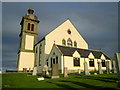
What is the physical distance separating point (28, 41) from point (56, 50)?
55.1 ft

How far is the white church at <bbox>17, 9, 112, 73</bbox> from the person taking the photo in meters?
27.4

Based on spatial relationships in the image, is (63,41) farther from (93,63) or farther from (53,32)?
(93,63)

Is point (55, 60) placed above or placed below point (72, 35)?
below

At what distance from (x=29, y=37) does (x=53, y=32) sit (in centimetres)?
1105

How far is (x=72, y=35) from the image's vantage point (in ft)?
125

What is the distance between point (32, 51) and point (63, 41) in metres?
12.5

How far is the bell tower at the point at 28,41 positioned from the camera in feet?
124

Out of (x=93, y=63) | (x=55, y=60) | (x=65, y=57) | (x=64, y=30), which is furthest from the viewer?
(x=64, y=30)

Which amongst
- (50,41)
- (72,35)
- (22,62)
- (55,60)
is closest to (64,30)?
(72,35)

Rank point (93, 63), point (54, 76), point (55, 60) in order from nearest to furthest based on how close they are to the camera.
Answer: point (54, 76)
point (55, 60)
point (93, 63)

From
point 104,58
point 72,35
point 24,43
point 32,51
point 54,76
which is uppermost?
point 72,35

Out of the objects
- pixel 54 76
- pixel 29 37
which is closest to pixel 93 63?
pixel 54 76

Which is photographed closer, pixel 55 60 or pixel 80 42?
pixel 55 60

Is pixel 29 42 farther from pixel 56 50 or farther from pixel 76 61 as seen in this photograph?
pixel 76 61
